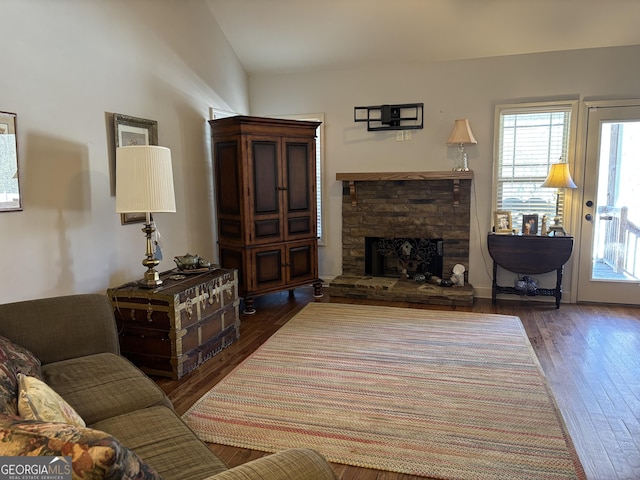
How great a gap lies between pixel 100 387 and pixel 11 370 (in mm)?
375

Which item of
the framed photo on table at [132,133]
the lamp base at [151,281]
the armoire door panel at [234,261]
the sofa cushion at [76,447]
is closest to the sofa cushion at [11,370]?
the sofa cushion at [76,447]

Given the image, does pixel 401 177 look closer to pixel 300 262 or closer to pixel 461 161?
pixel 461 161

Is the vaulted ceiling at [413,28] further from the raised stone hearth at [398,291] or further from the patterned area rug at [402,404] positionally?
the patterned area rug at [402,404]

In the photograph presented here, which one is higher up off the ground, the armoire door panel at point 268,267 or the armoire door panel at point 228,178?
the armoire door panel at point 228,178

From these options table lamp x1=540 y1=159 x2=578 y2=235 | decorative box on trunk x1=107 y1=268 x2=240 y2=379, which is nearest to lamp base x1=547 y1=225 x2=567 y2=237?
table lamp x1=540 y1=159 x2=578 y2=235

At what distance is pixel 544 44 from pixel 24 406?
16.1ft

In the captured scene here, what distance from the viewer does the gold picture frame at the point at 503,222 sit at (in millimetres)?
4550

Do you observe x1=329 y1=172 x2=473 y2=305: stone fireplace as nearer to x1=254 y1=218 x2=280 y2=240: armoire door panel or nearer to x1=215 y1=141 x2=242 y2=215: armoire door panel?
x1=254 y1=218 x2=280 y2=240: armoire door panel

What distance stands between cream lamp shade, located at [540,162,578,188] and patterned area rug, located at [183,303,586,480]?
1505 millimetres

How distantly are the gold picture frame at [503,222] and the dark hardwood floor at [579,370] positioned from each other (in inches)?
29.8

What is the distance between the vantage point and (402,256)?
5.14 meters

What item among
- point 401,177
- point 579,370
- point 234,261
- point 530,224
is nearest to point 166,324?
point 234,261

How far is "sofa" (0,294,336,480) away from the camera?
2.69 feet

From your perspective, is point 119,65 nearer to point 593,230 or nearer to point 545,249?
point 545,249
